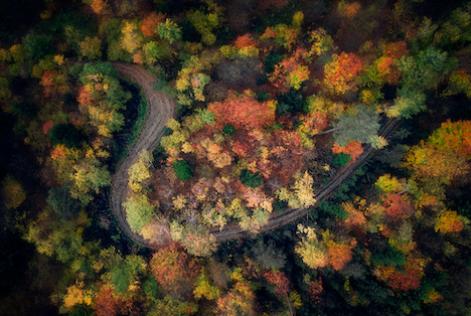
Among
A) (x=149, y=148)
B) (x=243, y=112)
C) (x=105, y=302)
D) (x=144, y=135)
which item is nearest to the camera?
(x=243, y=112)

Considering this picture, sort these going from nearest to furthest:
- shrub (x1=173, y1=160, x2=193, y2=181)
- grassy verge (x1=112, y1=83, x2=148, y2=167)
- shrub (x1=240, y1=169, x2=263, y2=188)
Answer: shrub (x1=240, y1=169, x2=263, y2=188)
shrub (x1=173, y1=160, x2=193, y2=181)
grassy verge (x1=112, y1=83, x2=148, y2=167)

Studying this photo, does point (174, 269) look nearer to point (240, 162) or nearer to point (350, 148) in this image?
point (240, 162)

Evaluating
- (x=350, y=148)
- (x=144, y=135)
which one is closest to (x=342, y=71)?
(x=350, y=148)

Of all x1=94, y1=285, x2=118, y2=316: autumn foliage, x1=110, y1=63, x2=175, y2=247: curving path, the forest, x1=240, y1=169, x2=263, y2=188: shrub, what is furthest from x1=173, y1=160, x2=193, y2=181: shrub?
x1=94, y1=285, x2=118, y2=316: autumn foliage

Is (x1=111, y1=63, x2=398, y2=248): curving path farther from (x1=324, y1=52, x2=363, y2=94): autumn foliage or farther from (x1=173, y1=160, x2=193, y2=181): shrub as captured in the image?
(x1=324, y1=52, x2=363, y2=94): autumn foliage

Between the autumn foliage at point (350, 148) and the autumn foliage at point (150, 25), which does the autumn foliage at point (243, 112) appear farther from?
the autumn foliage at point (150, 25)

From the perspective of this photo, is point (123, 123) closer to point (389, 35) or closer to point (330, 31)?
point (330, 31)
